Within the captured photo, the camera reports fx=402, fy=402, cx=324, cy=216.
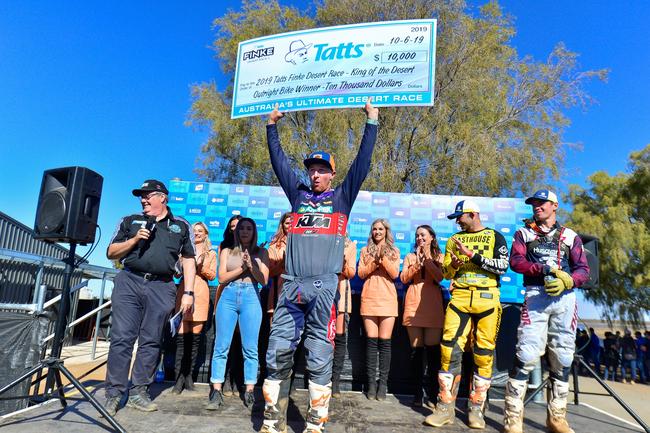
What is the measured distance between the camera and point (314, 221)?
2.96 m

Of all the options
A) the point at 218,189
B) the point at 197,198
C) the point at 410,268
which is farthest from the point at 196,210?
the point at 410,268

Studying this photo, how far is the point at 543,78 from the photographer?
14.3 meters

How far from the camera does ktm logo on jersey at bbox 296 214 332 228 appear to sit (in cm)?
295

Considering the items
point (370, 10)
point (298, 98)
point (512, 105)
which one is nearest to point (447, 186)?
point (512, 105)

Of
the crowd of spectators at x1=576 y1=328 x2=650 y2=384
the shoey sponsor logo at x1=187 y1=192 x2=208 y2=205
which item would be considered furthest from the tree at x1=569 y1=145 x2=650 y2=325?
the shoey sponsor logo at x1=187 y1=192 x2=208 y2=205

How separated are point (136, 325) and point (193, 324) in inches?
37.5

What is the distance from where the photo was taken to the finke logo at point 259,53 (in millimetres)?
6352

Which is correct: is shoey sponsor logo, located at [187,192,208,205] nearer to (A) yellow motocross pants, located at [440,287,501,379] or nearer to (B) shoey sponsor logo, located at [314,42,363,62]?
(B) shoey sponsor logo, located at [314,42,363,62]

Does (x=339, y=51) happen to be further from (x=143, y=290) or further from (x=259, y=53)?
(x=143, y=290)

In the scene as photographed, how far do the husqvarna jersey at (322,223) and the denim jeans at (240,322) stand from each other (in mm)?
1133

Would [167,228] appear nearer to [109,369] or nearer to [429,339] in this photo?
[109,369]

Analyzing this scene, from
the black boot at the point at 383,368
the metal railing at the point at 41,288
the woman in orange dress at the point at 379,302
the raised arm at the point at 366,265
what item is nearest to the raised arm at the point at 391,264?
the woman in orange dress at the point at 379,302

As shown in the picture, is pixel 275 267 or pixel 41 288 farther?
pixel 275 267

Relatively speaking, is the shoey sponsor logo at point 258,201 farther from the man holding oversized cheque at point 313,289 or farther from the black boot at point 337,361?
the man holding oversized cheque at point 313,289
